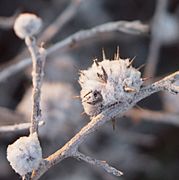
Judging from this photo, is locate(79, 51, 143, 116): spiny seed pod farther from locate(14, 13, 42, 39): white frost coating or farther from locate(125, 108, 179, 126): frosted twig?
locate(125, 108, 179, 126): frosted twig

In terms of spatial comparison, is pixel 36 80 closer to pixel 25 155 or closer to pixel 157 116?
pixel 25 155

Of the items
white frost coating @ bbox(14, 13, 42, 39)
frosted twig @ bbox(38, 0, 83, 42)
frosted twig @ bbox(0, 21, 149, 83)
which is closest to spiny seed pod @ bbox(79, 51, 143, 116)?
white frost coating @ bbox(14, 13, 42, 39)

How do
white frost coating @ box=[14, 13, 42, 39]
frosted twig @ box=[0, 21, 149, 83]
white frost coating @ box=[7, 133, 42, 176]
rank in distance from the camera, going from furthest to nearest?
frosted twig @ box=[0, 21, 149, 83]
white frost coating @ box=[14, 13, 42, 39]
white frost coating @ box=[7, 133, 42, 176]

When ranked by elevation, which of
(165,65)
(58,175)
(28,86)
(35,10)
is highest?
(35,10)

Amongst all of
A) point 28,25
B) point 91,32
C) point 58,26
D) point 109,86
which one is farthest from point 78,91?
point 109,86

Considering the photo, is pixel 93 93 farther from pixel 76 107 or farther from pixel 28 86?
pixel 28 86

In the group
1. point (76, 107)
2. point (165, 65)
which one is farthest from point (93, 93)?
point (165, 65)

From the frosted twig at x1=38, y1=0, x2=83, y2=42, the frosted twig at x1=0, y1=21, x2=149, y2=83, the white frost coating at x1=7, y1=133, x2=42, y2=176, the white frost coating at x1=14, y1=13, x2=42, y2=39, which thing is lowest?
the white frost coating at x1=7, y1=133, x2=42, y2=176
